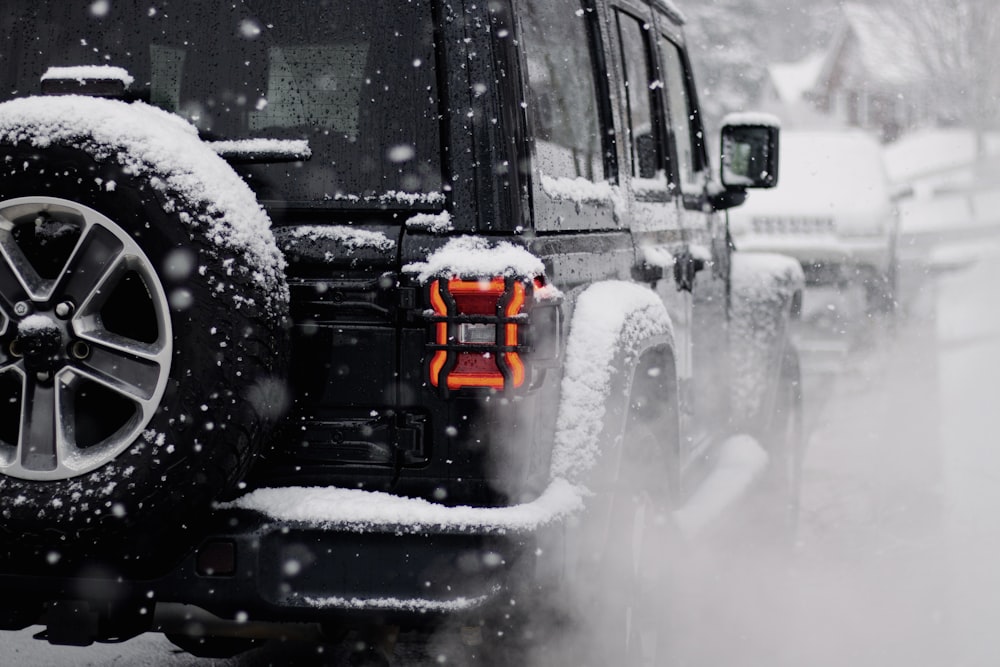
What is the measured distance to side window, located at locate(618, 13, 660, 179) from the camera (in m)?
4.07

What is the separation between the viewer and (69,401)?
2.68 metres

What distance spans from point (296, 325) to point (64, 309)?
500 mm

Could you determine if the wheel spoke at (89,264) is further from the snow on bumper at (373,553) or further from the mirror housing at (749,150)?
the mirror housing at (749,150)

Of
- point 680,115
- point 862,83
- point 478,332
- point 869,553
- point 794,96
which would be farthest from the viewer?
point 794,96

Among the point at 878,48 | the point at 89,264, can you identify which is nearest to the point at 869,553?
the point at 89,264

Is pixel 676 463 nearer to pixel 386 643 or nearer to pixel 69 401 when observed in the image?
pixel 386 643

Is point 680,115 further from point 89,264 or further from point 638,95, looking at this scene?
point 89,264

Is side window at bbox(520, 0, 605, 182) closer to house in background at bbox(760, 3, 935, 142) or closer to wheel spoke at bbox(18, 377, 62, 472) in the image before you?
wheel spoke at bbox(18, 377, 62, 472)

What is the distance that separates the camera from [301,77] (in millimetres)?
2977

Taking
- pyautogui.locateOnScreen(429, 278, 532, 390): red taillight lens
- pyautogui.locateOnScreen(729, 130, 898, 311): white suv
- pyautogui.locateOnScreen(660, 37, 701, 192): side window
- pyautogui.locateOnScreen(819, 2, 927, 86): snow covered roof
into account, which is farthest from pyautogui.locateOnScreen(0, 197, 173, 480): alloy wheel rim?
pyautogui.locateOnScreen(819, 2, 927, 86): snow covered roof

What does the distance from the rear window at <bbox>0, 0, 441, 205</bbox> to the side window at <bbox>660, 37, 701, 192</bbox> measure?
2.04 m

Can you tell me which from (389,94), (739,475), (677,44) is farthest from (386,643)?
(677,44)

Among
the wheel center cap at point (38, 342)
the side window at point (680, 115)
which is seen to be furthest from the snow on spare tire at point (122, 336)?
the side window at point (680, 115)

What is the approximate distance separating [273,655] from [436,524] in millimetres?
1760
